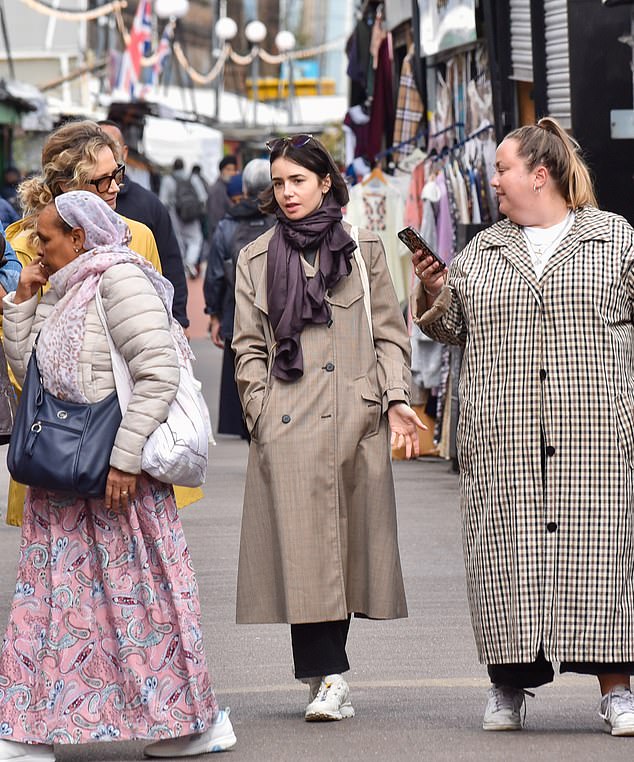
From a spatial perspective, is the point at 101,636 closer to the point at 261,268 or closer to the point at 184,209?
the point at 261,268

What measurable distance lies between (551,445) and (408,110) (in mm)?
9398

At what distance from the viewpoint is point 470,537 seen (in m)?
5.69

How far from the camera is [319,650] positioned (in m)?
5.85

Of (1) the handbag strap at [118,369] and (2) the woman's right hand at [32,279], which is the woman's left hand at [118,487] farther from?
(2) the woman's right hand at [32,279]

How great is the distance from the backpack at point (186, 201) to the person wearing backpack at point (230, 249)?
17669 millimetres

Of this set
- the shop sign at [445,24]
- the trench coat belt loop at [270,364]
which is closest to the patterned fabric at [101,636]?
the trench coat belt loop at [270,364]

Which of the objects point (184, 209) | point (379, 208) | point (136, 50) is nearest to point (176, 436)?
point (379, 208)

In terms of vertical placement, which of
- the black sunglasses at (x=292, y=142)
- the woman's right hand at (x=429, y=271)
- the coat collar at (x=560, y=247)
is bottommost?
the woman's right hand at (x=429, y=271)

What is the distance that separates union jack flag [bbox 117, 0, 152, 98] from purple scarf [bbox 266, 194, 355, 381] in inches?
1154

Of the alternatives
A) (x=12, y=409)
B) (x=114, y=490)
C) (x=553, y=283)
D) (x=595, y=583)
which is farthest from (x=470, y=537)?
(x=12, y=409)

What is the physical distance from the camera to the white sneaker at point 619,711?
552 centimetres

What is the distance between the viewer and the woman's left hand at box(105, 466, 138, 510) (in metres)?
5.12

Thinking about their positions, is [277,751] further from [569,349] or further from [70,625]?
[569,349]

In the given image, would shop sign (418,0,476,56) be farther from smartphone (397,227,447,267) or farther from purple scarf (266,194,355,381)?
smartphone (397,227,447,267)
